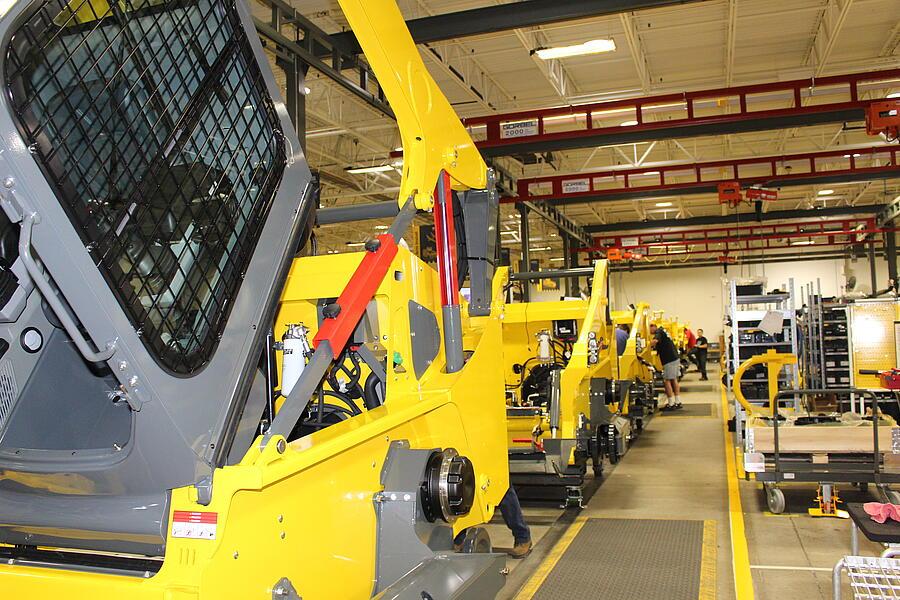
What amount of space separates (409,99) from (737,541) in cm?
442

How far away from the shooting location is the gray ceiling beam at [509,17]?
7.61m

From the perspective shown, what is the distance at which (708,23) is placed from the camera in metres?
10.3

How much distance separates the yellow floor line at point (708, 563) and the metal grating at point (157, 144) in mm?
3738

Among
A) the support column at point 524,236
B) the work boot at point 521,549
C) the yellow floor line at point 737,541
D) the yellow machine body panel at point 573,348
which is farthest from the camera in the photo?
the support column at point 524,236

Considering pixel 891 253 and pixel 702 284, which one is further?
pixel 702 284

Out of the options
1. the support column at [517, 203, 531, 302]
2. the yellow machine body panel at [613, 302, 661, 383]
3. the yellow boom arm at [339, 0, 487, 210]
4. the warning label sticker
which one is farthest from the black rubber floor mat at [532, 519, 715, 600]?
the support column at [517, 203, 531, 302]

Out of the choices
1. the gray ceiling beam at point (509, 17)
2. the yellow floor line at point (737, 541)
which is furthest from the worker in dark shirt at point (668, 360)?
the gray ceiling beam at point (509, 17)

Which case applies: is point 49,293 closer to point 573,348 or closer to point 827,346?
point 573,348

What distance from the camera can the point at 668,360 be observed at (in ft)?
48.3

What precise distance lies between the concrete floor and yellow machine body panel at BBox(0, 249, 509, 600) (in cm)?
189

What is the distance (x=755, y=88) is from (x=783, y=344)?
430 centimetres

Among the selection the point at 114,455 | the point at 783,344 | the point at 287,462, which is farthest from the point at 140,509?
the point at 783,344

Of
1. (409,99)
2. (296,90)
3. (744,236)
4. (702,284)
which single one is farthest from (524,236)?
(702,284)

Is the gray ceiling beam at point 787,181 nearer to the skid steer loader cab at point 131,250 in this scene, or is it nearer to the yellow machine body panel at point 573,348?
the yellow machine body panel at point 573,348
